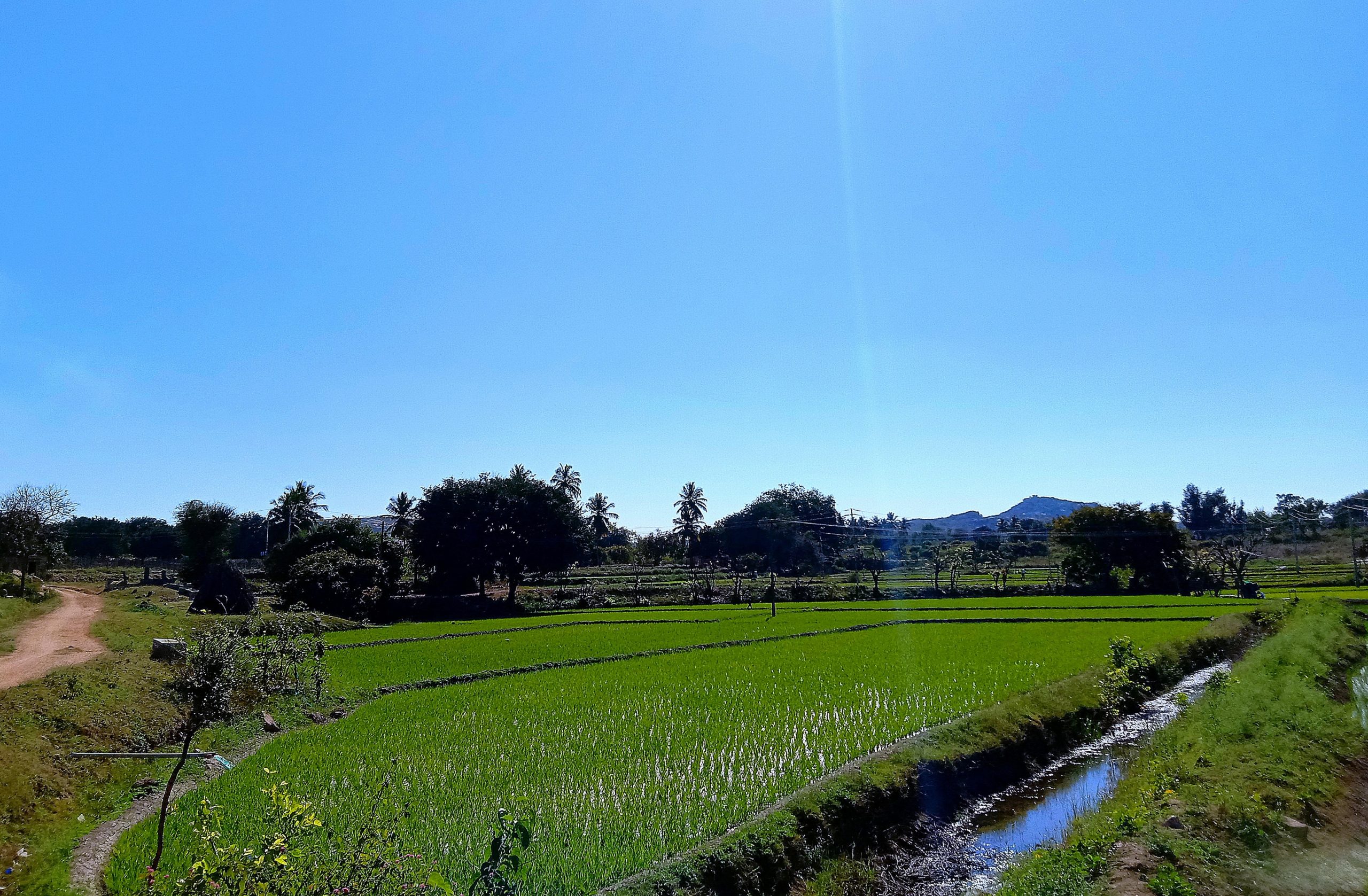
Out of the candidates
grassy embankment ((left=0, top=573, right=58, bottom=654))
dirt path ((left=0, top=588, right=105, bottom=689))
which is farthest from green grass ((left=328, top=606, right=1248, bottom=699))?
grassy embankment ((left=0, top=573, right=58, bottom=654))

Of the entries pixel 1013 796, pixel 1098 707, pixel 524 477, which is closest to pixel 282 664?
pixel 1013 796

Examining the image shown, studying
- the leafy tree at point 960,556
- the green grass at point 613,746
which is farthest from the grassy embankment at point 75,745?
the leafy tree at point 960,556

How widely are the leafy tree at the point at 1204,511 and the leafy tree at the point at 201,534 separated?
14222cm

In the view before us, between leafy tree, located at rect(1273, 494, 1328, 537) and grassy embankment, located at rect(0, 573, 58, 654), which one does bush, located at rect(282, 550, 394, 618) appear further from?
leafy tree, located at rect(1273, 494, 1328, 537)

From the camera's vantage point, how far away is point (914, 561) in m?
94.6

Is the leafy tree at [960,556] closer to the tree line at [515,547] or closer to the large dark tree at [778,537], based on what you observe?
the tree line at [515,547]

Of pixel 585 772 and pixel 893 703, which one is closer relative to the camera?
pixel 585 772

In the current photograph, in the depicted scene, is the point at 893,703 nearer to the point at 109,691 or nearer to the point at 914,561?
the point at 109,691

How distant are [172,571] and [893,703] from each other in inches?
2794

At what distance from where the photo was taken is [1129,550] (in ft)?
186

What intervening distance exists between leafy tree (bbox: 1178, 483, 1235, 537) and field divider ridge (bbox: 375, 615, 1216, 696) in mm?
113035

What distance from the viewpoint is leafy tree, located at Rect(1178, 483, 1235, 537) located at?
13062 centimetres

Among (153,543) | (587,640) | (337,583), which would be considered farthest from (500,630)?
(153,543)

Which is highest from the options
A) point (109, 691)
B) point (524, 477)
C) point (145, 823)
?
point (524, 477)
